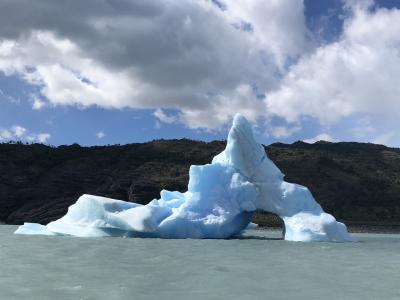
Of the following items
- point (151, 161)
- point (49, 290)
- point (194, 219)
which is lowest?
point (49, 290)

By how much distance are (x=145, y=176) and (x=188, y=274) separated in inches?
2136

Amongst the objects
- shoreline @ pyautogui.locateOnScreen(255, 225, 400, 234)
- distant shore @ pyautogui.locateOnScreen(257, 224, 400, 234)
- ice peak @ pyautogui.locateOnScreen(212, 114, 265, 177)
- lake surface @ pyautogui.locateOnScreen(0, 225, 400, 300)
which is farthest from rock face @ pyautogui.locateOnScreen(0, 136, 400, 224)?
Result: lake surface @ pyautogui.locateOnScreen(0, 225, 400, 300)

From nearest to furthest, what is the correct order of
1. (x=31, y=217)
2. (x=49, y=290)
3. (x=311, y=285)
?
1. (x=49, y=290)
2. (x=311, y=285)
3. (x=31, y=217)

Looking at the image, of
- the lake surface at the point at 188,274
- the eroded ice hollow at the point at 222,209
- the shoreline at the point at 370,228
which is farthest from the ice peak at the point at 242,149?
the shoreline at the point at 370,228

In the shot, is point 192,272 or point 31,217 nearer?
point 192,272

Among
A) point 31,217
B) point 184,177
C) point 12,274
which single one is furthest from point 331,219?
point 184,177

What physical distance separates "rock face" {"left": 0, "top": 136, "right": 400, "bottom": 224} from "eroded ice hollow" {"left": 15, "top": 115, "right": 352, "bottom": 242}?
31.7 metres

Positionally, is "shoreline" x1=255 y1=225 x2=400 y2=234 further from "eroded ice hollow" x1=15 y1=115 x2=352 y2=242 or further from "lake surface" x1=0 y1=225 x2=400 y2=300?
"lake surface" x1=0 y1=225 x2=400 y2=300

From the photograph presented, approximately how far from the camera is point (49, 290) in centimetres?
967

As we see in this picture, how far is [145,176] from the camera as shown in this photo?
65.9m

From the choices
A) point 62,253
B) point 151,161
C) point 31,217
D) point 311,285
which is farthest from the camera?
point 151,161

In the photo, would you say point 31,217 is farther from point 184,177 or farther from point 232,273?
point 232,273

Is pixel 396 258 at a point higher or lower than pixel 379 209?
lower

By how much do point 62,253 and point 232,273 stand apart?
571 cm
